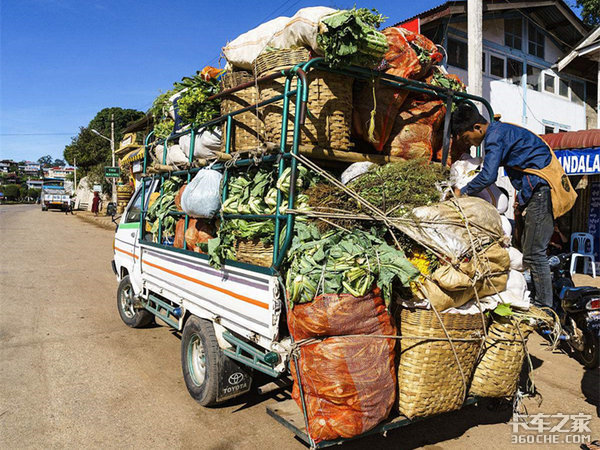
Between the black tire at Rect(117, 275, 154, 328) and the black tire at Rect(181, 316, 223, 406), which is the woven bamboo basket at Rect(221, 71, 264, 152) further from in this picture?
the black tire at Rect(117, 275, 154, 328)

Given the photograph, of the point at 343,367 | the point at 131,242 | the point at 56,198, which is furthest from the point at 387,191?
the point at 56,198

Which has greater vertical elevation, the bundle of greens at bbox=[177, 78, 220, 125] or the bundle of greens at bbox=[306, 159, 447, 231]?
the bundle of greens at bbox=[177, 78, 220, 125]

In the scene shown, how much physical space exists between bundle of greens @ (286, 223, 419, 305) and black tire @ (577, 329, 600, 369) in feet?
10.5

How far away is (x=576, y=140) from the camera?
9.66m

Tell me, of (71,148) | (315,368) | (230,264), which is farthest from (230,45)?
(71,148)

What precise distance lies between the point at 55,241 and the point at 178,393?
14732 millimetres

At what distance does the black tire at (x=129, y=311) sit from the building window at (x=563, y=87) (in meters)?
15.6

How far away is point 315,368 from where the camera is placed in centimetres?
255

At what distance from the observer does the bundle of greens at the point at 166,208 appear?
4.93 m

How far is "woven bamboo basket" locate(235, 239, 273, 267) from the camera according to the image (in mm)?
3164

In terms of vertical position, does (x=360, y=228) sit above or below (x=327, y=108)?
below

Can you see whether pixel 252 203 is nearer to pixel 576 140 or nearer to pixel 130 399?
pixel 130 399

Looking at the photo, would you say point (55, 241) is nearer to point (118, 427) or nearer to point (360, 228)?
point (118, 427)

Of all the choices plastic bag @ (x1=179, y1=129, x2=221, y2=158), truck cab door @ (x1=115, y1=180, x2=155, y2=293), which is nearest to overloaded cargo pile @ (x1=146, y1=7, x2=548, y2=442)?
plastic bag @ (x1=179, y1=129, x2=221, y2=158)
